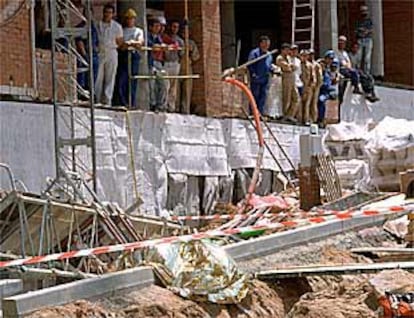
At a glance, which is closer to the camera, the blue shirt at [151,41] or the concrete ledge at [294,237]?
the concrete ledge at [294,237]

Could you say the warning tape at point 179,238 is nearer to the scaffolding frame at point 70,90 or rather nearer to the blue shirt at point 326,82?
the scaffolding frame at point 70,90

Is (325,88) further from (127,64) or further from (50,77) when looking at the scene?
(50,77)

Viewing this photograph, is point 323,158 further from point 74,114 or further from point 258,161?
point 74,114

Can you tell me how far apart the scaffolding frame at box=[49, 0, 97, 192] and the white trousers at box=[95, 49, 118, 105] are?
77 centimetres

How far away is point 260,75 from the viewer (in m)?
18.6

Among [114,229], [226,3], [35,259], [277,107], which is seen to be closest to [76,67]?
[114,229]

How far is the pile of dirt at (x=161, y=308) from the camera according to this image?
810 centimetres

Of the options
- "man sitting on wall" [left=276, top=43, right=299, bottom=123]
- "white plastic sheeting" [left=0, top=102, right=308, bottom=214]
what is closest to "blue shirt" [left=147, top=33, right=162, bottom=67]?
"white plastic sheeting" [left=0, top=102, right=308, bottom=214]

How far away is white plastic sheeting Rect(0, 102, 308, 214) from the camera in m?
13.1

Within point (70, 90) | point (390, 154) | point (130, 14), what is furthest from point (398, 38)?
point (70, 90)

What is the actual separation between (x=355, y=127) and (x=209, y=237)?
11.1m

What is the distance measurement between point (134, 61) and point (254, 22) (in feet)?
46.1

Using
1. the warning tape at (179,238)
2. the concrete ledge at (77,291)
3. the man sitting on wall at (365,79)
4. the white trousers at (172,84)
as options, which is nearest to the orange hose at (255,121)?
the white trousers at (172,84)

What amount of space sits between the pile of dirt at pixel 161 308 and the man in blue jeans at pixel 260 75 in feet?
30.7
